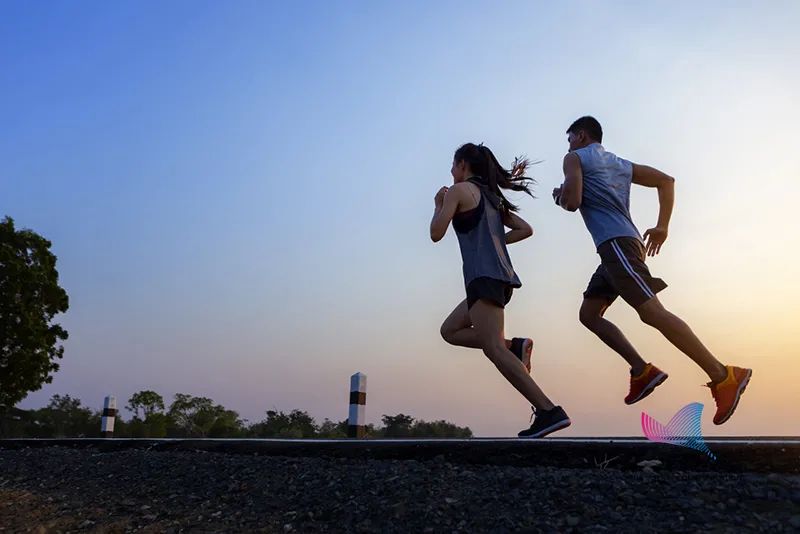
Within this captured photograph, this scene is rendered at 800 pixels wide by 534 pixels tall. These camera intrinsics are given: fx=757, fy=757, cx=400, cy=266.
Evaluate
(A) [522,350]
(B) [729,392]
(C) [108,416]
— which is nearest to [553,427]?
(A) [522,350]

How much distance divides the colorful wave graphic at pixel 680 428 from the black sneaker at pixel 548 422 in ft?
1.65

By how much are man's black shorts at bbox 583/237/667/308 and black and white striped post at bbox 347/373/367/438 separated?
6565mm

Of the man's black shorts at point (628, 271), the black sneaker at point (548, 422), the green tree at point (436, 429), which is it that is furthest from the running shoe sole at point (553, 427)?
the green tree at point (436, 429)

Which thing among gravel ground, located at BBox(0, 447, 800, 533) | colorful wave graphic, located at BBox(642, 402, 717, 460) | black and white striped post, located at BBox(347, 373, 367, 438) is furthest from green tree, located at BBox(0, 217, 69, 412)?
colorful wave graphic, located at BBox(642, 402, 717, 460)

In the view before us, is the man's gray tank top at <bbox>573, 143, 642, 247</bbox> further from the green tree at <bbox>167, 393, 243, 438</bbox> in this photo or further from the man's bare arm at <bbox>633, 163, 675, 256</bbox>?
the green tree at <bbox>167, 393, 243, 438</bbox>

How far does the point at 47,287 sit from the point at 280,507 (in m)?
24.2

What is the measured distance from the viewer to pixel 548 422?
4.75m

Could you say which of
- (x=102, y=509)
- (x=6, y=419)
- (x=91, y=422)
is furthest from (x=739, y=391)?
(x=6, y=419)

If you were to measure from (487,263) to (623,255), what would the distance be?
877 mm

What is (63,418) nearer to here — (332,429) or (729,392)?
(332,429)

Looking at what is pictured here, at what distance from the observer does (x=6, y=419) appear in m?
23.6

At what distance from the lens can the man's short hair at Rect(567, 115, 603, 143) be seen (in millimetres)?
5406

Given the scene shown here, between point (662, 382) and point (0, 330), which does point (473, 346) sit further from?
point (0, 330)

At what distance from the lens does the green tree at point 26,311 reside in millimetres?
23906
